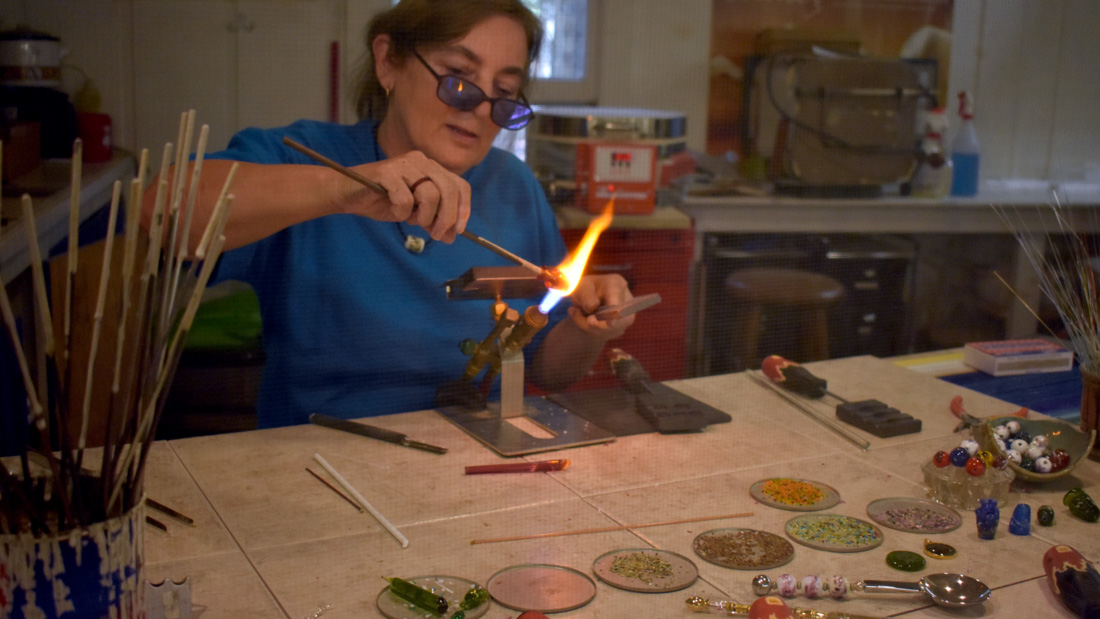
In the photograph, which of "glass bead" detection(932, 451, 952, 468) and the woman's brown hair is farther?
the woman's brown hair

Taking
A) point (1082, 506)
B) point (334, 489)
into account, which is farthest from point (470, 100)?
point (1082, 506)

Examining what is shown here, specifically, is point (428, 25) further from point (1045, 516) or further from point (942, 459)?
point (1045, 516)

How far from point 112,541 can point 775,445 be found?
0.89 m

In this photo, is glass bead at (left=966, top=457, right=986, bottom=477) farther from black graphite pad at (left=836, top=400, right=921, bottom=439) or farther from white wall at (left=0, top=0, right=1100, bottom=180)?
white wall at (left=0, top=0, right=1100, bottom=180)

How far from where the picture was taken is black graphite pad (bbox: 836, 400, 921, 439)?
1347 mm

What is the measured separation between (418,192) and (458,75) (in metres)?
0.44

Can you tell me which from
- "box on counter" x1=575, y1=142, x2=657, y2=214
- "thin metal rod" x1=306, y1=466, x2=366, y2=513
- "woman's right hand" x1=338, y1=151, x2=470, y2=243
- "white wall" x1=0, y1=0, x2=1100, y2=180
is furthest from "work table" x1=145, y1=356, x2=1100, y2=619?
"box on counter" x1=575, y1=142, x2=657, y2=214

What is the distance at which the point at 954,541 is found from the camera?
1024 millimetres

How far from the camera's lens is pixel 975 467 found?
110 cm

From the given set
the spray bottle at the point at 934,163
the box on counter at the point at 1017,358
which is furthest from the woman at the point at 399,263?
the spray bottle at the point at 934,163

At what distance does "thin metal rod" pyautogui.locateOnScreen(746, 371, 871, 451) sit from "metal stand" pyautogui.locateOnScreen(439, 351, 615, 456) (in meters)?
0.33

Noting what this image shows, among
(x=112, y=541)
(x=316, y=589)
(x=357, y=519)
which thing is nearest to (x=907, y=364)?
(x=357, y=519)

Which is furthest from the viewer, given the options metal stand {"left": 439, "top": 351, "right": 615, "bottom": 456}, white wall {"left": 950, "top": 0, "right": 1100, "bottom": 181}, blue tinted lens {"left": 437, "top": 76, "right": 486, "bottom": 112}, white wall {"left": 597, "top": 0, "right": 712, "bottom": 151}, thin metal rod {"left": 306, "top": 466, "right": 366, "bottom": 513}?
white wall {"left": 597, "top": 0, "right": 712, "bottom": 151}

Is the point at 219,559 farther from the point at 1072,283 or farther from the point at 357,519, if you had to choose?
the point at 1072,283
